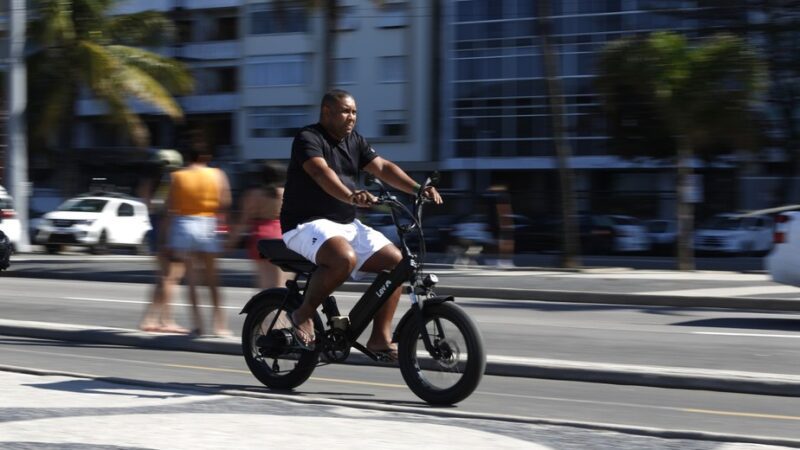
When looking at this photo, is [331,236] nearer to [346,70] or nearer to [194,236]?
[194,236]

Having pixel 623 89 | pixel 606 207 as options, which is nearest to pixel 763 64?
pixel 623 89

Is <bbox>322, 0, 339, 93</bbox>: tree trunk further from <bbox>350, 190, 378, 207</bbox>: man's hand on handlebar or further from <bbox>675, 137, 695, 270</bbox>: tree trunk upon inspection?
<bbox>350, 190, 378, 207</bbox>: man's hand on handlebar

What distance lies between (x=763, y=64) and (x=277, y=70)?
31624mm

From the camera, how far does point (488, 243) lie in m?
26.6

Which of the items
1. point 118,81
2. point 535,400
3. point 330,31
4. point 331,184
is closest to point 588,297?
A: point 535,400

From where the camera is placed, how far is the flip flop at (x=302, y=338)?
726 cm

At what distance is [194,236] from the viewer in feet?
33.6

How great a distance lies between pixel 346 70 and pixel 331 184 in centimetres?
5189

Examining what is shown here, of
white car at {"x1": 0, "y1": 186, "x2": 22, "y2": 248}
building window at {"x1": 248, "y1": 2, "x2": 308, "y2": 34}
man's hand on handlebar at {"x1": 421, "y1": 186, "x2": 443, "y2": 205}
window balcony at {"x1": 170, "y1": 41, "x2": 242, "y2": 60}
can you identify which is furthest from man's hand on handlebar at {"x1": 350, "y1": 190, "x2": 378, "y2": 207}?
window balcony at {"x1": 170, "y1": 41, "x2": 242, "y2": 60}

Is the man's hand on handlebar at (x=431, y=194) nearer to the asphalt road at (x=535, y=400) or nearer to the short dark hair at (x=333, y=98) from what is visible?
the short dark hair at (x=333, y=98)

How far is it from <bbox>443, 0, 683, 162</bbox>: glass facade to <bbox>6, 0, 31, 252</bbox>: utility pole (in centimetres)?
2595

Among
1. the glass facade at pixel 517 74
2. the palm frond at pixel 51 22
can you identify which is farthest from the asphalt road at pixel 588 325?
the glass facade at pixel 517 74

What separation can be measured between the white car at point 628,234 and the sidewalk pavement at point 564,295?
12.9 metres

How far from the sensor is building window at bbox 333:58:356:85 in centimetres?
5781
